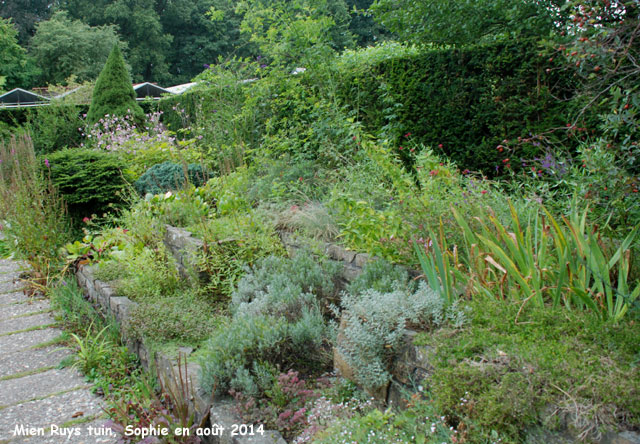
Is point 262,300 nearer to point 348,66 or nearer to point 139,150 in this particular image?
point 348,66

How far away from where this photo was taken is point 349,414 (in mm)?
2117

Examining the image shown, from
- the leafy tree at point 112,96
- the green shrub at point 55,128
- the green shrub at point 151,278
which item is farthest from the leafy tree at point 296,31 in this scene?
the green shrub at point 55,128

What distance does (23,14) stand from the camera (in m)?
33.5

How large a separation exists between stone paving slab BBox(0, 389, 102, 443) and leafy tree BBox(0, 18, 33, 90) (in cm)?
3082

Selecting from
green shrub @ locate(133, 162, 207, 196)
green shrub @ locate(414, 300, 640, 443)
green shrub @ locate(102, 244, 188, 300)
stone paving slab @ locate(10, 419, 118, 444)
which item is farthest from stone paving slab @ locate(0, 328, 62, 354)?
green shrub @ locate(414, 300, 640, 443)

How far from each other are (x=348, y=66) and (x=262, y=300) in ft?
12.9

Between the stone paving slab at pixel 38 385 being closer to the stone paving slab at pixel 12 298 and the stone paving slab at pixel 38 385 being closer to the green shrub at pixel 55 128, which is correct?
the stone paving slab at pixel 12 298

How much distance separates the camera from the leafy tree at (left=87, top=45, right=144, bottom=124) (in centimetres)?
1206

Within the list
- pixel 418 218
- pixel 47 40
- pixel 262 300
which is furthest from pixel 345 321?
pixel 47 40

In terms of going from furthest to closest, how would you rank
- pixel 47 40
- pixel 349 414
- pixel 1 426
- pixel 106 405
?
pixel 47 40
pixel 106 405
pixel 1 426
pixel 349 414

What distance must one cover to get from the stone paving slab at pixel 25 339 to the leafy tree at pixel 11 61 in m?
29.6

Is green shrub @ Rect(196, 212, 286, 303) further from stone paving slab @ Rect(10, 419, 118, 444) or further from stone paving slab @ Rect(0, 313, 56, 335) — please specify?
stone paving slab @ Rect(0, 313, 56, 335)

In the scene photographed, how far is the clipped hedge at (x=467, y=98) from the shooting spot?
155 inches

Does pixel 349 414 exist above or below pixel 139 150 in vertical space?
below
